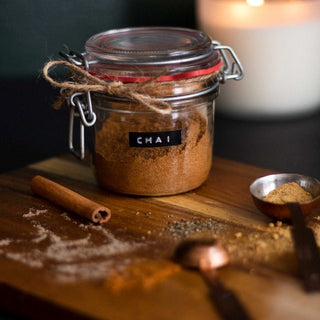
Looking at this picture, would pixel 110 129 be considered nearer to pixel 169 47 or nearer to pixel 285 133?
pixel 169 47

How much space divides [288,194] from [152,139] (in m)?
0.22

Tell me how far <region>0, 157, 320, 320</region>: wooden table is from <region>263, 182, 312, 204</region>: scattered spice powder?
32 millimetres

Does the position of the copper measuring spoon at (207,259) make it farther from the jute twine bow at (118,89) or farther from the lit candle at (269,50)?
the lit candle at (269,50)

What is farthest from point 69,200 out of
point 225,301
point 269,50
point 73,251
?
point 269,50

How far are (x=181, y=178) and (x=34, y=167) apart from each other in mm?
295

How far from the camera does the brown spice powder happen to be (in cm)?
110

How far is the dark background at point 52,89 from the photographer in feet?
4.64

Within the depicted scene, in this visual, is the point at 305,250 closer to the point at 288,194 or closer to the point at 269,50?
the point at 288,194

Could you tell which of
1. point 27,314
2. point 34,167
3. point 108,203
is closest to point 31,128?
point 34,167

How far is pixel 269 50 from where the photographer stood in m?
1.38

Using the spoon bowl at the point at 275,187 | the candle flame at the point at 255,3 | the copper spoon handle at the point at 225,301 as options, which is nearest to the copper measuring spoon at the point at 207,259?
the copper spoon handle at the point at 225,301

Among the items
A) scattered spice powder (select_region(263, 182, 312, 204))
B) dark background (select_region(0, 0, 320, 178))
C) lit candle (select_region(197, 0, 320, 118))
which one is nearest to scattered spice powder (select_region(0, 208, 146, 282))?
scattered spice powder (select_region(263, 182, 312, 204))

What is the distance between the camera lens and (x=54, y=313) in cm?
85

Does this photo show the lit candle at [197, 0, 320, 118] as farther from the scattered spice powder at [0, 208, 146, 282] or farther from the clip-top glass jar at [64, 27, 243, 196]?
the scattered spice powder at [0, 208, 146, 282]
